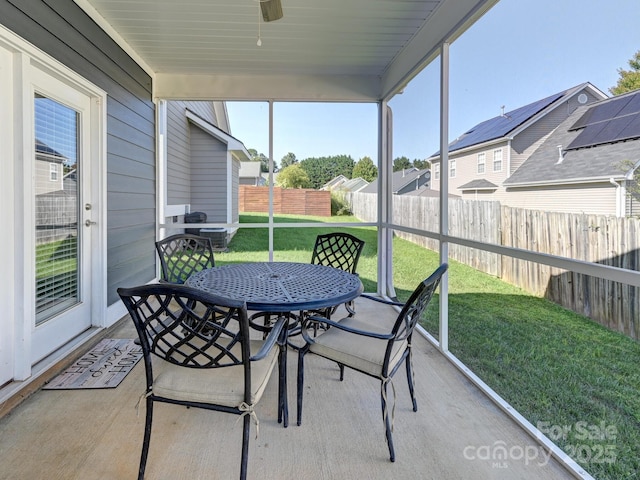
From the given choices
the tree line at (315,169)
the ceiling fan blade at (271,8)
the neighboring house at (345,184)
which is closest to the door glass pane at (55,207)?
the ceiling fan blade at (271,8)

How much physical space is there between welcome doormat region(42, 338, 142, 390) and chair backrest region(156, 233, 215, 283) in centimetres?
65

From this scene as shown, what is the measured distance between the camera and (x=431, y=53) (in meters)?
3.05

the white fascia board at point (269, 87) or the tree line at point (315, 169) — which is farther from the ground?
the white fascia board at point (269, 87)

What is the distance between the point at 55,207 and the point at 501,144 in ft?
10.4

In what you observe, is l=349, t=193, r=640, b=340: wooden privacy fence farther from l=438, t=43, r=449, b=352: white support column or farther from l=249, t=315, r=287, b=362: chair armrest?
l=249, t=315, r=287, b=362: chair armrest

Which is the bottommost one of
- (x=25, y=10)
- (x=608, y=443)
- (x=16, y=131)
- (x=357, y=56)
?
(x=608, y=443)

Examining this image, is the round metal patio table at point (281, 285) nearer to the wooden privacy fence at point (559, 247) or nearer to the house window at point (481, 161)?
the wooden privacy fence at point (559, 247)

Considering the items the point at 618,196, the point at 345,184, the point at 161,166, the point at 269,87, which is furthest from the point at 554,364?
the point at 161,166

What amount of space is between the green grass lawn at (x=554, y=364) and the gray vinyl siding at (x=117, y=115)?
310cm

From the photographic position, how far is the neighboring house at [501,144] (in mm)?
1945

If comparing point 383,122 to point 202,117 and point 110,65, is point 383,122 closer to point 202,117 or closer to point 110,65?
point 202,117

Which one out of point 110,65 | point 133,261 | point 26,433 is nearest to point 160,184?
point 133,261

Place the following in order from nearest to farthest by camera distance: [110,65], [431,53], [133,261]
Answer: [431,53] < [110,65] < [133,261]

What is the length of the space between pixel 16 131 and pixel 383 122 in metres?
3.64
